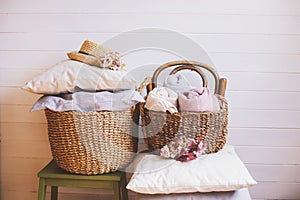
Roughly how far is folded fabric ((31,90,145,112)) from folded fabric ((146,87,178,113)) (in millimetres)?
62

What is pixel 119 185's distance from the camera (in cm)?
168

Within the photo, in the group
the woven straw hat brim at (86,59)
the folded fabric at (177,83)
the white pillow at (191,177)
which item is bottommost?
the white pillow at (191,177)

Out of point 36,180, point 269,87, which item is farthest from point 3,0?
point 269,87

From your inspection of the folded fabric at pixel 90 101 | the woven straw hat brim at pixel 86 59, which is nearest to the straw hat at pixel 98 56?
the woven straw hat brim at pixel 86 59

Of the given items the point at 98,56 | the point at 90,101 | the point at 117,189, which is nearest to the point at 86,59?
the point at 98,56

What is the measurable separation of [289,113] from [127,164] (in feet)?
3.15

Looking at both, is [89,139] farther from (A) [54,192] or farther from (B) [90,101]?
(A) [54,192]

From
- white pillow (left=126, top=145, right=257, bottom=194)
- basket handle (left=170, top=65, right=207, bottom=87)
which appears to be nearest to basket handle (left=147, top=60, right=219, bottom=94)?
basket handle (left=170, top=65, right=207, bottom=87)

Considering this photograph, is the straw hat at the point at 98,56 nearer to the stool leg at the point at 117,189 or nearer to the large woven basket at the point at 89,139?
the large woven basket at the point at 89,139

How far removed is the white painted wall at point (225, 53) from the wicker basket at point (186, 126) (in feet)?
1.17

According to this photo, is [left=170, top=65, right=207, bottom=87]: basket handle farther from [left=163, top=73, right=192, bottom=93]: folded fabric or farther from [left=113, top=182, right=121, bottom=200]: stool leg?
[left=113, top=182, right=121, bottom=200]: stool leg

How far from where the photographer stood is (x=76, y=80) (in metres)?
1.58

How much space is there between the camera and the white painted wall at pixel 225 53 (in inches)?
76.7

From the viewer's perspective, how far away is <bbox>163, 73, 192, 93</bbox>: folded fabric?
177 cm
